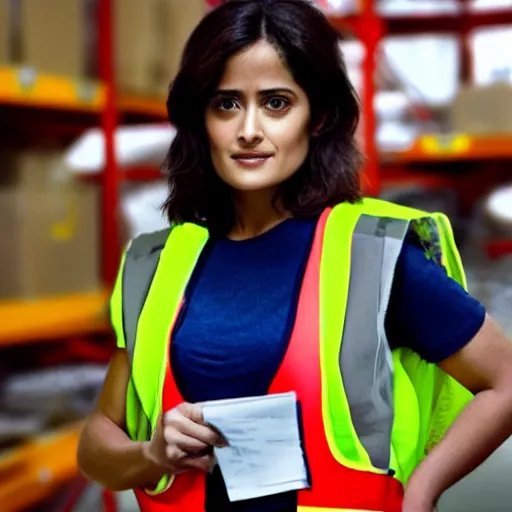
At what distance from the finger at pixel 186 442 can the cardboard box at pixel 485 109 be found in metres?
2.12

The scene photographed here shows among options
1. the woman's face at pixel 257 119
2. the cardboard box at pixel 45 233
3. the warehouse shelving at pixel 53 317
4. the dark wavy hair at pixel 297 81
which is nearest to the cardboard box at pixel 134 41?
the cardboard box at pixel 45 233

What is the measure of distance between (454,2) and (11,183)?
207 centimetres

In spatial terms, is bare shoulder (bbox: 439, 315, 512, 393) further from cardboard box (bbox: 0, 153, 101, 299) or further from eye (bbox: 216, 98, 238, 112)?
cardboard box (bbox: 0, 153, 101, 299)

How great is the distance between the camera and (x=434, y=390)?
0.87 metres

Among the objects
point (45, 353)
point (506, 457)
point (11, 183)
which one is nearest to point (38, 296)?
point (11, 183)

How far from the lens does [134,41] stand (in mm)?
2154

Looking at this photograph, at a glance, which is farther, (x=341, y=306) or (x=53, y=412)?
(x=53, y=412)

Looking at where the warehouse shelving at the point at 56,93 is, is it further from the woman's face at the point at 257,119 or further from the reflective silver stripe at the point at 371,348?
the reflective silver stripe at the point at 371,348

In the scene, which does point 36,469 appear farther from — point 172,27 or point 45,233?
point 172,27

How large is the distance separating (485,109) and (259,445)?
7.02 ft

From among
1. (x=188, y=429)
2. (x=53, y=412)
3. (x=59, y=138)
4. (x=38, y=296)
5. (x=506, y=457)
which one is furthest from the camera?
(x=59, y=138)

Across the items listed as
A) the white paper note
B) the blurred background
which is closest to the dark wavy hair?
the white paper note

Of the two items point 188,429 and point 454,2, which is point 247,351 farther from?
point 454,2

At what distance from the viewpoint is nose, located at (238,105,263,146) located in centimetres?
82
